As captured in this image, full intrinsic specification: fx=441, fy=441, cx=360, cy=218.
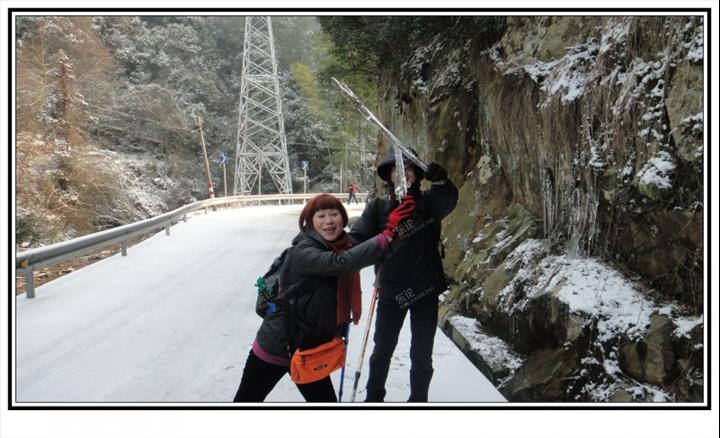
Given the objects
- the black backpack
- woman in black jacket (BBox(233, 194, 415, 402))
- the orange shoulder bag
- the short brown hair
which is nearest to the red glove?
woman in black jacket (BBox(233, 194, 415, 402))

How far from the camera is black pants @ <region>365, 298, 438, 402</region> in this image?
2.49m

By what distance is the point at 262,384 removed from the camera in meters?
2.09

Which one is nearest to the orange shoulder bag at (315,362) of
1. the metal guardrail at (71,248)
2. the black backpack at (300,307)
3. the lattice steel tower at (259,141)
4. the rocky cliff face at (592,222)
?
the black backpack at (300,307)

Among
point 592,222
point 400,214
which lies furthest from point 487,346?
point 400,214

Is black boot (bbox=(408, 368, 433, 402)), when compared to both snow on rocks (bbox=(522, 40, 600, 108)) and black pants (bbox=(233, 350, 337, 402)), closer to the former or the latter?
black pants (bbox=(233, 350, 337, 402))

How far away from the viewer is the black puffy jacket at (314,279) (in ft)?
6.30

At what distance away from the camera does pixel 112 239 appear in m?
6.27

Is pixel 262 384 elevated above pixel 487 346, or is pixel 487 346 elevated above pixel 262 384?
pixel 262 384

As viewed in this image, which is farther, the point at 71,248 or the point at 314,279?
the point at 71,248

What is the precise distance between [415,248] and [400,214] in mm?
318

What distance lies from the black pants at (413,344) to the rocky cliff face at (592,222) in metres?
0.73

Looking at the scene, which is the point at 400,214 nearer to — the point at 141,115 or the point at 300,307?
the point at 300,307

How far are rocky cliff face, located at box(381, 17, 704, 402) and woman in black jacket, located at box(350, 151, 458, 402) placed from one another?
32.1 inches
